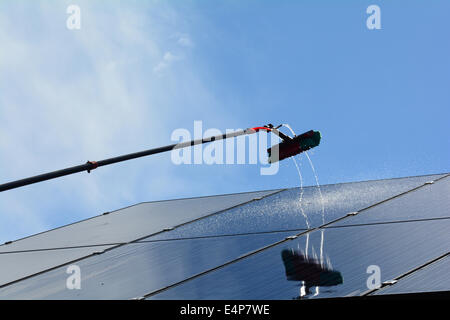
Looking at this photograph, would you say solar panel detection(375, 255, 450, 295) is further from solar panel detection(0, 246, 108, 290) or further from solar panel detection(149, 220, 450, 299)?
solar panel detection(0, 246, 108, 290)

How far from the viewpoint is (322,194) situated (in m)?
12.6

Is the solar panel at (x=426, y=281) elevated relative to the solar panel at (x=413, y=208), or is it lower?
lower

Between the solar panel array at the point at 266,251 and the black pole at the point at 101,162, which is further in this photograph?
the black pole at the point at 101,162

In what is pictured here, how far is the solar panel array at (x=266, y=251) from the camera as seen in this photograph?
22.1 feet

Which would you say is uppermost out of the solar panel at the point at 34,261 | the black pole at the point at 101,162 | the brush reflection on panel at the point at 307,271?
the black pole at the point at 101,162

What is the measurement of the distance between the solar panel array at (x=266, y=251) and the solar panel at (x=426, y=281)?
0.02 metres

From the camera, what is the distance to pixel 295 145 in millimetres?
9188

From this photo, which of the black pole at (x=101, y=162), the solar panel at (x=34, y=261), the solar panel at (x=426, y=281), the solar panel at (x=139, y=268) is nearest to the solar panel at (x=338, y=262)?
the solar panel at (x=426, y=281)

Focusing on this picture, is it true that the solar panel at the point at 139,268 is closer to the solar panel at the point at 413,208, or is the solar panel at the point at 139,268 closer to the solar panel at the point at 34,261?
the solar panel at the point at 34,261

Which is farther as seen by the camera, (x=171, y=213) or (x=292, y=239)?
(x=171, y=213)

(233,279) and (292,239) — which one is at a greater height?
(292,239)
